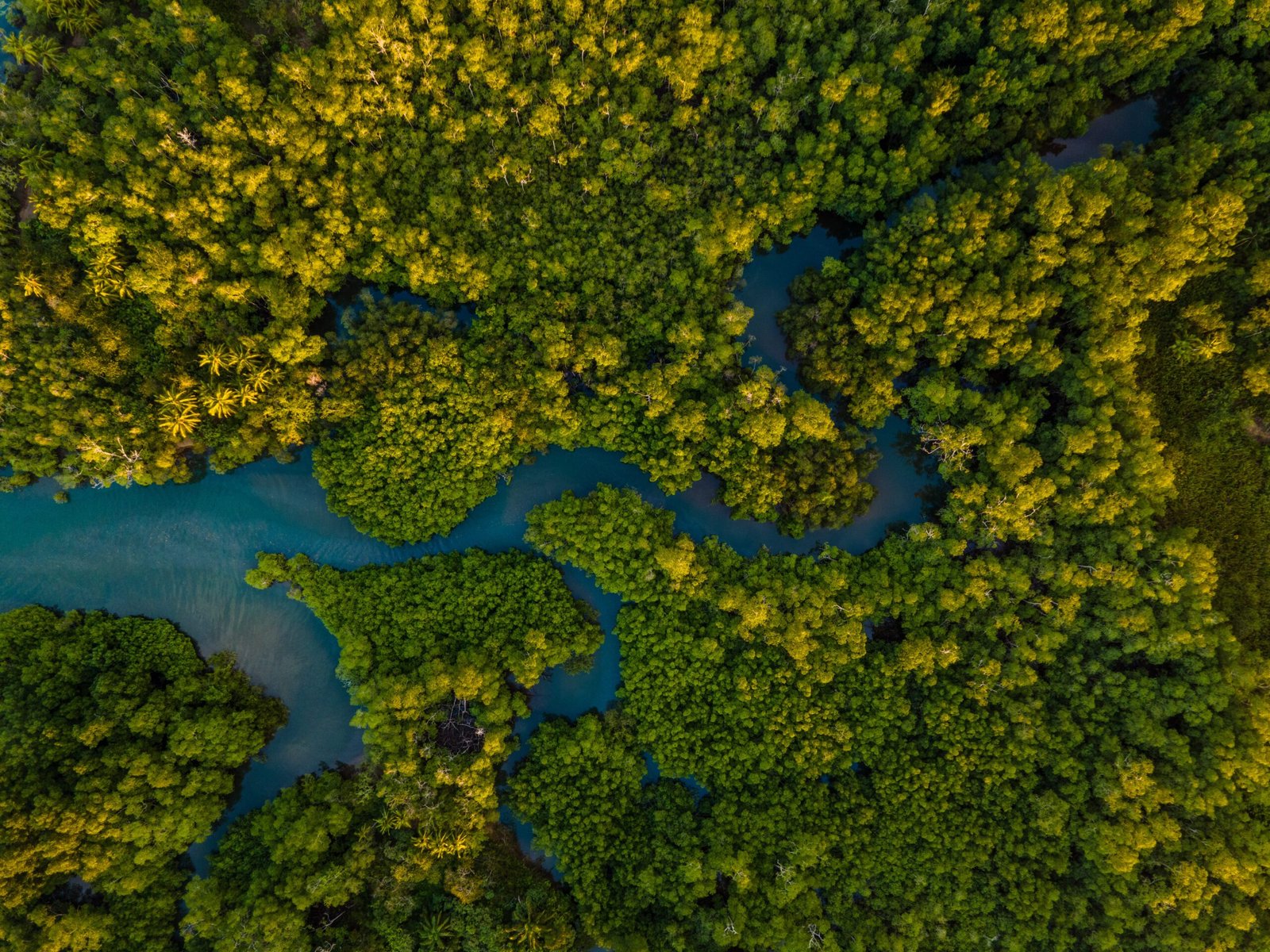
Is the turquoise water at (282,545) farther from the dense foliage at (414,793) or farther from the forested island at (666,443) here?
the dense foliage at (414,793)

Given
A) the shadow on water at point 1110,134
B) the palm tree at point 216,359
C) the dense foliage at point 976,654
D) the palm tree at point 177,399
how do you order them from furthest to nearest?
the shadow on water at point 1110,134
the palm tree at point 177,399
the palm tree at point 216,359
the dense foliage at point 976,654

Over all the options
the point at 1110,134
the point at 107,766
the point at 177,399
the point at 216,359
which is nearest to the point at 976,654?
the point at 1110,134

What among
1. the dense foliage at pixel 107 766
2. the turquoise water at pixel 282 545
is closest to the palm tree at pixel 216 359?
the turquoise water at pixel 282 545

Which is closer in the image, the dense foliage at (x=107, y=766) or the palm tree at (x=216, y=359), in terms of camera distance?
the dense foliage at (x=107, y=766)

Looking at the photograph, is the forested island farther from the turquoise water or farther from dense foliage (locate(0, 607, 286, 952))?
the turquoise water

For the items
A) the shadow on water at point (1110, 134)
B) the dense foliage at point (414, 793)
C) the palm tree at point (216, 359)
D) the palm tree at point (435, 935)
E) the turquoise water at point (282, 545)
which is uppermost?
the shadow on water at point (1110, 134)

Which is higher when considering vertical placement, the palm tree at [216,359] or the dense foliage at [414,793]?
the palm tree at [216,359]

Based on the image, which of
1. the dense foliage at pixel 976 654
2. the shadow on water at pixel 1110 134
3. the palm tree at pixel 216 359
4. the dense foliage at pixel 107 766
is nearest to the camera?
the dense foliage at pixel 107 766
